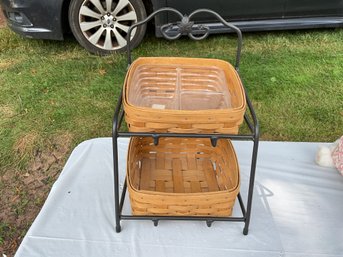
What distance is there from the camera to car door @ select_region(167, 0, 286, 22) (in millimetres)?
3230

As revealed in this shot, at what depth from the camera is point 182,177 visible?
67.7 inches

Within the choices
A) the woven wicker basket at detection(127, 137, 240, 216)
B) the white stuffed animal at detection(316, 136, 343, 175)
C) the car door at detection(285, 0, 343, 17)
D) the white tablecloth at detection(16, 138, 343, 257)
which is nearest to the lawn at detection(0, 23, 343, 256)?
the car door at detection(285, 0, 343, 17)

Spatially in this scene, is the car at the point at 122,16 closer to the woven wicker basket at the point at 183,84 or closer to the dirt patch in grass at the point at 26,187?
the dirt patch in grass at the point at 26,187

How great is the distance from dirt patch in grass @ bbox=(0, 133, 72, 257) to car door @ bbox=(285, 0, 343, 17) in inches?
85.0

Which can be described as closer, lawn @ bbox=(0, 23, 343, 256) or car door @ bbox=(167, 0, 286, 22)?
lawn @ bbox=(0, 23, 343, 256)

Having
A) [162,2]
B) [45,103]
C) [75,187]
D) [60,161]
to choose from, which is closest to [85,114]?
[45,103]

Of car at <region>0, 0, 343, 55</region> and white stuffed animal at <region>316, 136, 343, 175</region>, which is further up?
car at <region>0, 0, 343, 55</region>

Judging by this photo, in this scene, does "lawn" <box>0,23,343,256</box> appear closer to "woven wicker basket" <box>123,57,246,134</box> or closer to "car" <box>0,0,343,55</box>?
"car" <box>0,0,343,55</box>

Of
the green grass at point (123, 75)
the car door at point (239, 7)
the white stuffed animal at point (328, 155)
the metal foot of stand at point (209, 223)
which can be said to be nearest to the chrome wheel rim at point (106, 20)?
the green grass at point (123, 75)

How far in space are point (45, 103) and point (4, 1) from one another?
104 centimetres

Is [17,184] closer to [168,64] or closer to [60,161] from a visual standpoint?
[60,161]

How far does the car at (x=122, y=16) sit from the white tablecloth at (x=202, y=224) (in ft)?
5.41

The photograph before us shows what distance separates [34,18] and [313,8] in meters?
2.30

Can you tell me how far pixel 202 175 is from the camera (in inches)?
68.8
